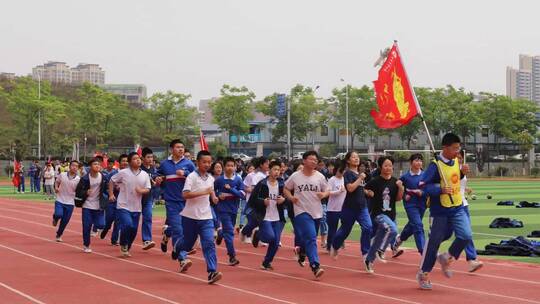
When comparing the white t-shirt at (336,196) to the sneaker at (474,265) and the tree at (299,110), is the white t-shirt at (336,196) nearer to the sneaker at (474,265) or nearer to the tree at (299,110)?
the sneaker at (474,265)

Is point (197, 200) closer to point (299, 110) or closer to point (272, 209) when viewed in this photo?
point (272, 209)

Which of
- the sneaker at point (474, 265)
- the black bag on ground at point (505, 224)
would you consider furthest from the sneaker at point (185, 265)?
the black bag on ground at point (505, 224)

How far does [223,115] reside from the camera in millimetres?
81062

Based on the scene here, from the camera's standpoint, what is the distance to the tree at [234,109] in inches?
3169

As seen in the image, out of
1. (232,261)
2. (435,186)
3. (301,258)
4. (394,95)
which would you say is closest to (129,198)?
(232,261)

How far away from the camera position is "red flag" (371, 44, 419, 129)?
1203cm

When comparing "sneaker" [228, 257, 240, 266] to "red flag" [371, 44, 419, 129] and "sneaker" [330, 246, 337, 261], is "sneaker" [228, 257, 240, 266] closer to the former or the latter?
"sneaker" [330, 246, 337, 261]

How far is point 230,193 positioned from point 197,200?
2.22 meters

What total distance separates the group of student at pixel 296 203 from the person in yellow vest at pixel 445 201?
0.01 metres

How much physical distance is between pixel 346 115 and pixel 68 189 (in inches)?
2356

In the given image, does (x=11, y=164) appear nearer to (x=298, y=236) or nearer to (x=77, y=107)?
(x=77, y=107)

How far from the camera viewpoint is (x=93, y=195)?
52.1 ft

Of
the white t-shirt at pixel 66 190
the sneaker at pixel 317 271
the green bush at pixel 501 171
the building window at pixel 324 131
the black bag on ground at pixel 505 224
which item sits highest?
the building window at pixel 324 131

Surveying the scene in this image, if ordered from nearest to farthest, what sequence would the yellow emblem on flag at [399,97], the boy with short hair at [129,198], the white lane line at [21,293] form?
the white lane line at [21,293] → the yellow emblem on flag at [399,97] → the boy with short hair at [129,198]
